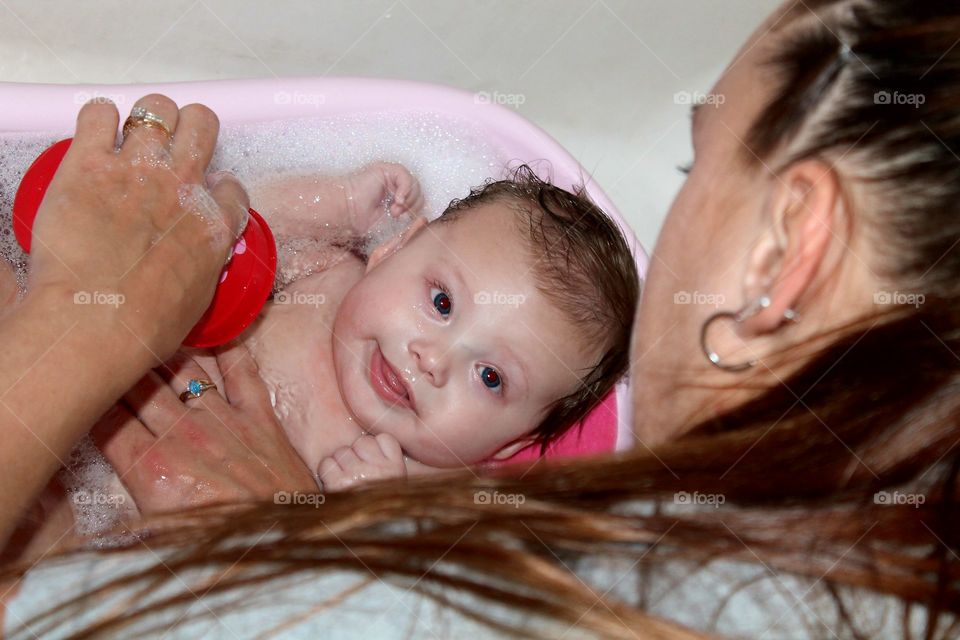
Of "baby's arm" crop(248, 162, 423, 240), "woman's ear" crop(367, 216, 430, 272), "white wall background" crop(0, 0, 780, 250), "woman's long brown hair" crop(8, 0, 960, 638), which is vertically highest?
"white wall background" crop(0, 0, 780, 250)

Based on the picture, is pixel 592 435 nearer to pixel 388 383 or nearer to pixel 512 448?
pixel 512 448

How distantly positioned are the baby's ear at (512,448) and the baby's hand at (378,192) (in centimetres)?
34

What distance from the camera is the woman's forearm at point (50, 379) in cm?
59

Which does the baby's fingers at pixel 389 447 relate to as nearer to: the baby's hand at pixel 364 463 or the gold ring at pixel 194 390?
the baby's hand at pixel 364 463

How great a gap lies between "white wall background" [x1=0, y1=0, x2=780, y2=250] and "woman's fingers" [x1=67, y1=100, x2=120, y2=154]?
0.70 meters

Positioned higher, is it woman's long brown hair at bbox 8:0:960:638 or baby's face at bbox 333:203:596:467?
baby's face at bbox 333:203:596:467

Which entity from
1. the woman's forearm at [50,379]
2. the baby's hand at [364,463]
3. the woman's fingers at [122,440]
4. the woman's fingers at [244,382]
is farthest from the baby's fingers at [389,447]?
the woman's forearm at [50,379]

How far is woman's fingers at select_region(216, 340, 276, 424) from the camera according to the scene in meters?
0.99

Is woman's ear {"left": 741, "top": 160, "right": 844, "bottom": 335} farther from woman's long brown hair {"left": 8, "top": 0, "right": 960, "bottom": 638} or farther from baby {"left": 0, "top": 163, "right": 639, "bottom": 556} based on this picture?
baby {"left": 0, "top": 163, "right": 639, "bottom": 556}

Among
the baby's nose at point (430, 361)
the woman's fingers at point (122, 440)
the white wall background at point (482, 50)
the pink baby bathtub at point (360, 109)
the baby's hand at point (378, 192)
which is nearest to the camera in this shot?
the woman's fingers at point (122, 440)

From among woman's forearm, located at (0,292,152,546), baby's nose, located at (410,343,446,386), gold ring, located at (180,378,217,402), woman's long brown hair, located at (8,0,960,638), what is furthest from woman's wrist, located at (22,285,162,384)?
baby's nose, located at (410,343,446,386)

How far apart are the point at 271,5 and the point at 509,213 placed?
62cm

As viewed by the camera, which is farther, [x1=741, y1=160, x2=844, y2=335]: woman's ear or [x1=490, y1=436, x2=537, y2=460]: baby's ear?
[x1=490, y1=436, x2=537, y2=460]: baby's ear

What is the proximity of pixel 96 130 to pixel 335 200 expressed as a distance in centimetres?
46
